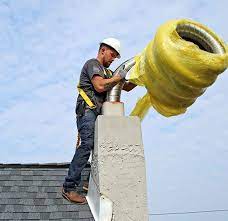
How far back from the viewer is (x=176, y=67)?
435 cm

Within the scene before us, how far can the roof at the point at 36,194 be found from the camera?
493 centimetres

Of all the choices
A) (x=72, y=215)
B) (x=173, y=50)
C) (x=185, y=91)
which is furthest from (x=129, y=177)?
(x=173, y=50)

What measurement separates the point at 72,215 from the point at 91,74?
166 centimetres

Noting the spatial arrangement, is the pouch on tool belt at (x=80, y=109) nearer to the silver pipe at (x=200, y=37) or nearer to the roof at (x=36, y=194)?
the roof at (x=36, y=194)

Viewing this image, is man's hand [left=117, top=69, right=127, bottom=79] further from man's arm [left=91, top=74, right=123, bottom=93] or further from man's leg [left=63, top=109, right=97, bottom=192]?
man's leg [left=63, top=109, right=97, bottom=192]

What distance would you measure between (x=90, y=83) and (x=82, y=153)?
873mm

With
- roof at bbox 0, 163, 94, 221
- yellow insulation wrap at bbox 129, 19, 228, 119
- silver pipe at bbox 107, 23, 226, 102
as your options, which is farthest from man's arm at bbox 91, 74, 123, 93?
roof at bbox 0, 163, 94, 221

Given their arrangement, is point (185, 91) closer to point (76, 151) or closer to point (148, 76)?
point (148, 76)

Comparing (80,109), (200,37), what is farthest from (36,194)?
(200,37)

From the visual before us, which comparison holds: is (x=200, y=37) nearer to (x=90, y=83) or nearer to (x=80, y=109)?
(x=90, y=83)

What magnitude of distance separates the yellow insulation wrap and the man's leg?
809 millimetres

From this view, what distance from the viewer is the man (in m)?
5.18

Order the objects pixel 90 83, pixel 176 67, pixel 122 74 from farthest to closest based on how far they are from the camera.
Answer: pixel 90 83 < pixel 122 74 < pixel 176 67

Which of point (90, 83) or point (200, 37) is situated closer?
point (200, 37)
